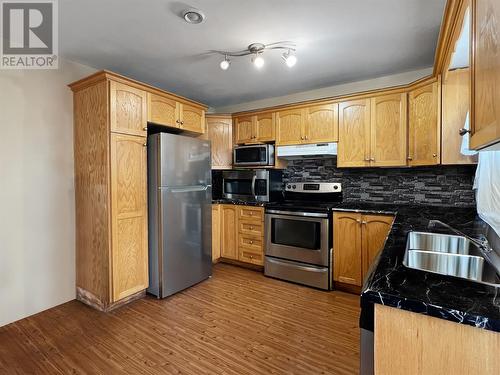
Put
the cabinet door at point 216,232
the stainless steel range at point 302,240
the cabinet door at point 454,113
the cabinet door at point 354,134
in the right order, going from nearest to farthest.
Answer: the cabinet door at point 454,113
the stainless steel range at point 302,240
the cabinet door at point 354,134
the cabinet door at point 216,232

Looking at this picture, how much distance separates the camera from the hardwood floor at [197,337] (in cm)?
172

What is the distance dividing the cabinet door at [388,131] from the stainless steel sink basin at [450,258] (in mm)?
1373

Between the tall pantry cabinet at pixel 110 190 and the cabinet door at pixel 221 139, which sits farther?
the cabinet door at pixel 221 139

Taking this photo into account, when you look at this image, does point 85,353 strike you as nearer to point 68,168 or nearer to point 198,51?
point 68,168

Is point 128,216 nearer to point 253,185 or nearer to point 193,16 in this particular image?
point 253,185

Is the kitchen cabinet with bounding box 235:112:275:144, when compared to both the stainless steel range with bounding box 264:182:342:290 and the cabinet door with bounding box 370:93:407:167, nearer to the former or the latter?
the stainless steel range with bounding box 264:182:342:290

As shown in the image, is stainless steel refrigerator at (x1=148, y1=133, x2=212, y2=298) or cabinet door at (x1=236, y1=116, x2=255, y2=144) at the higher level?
cabinet door at (x1=236, y1=116, x2=255, y2=144)

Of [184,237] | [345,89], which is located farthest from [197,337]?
[345,89]

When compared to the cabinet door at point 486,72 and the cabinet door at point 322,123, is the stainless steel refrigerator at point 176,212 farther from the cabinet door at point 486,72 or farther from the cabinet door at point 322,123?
the cabinet door at point 486,72

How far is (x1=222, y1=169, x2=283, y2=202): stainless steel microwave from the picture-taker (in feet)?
11.4

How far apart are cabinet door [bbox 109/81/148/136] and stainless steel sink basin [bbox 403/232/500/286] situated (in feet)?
7.88

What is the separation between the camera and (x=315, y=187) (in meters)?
3.44

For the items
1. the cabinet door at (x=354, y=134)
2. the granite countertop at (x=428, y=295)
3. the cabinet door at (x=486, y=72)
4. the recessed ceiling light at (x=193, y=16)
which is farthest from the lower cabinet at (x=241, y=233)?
the cabinet door at (x=486, y=72)

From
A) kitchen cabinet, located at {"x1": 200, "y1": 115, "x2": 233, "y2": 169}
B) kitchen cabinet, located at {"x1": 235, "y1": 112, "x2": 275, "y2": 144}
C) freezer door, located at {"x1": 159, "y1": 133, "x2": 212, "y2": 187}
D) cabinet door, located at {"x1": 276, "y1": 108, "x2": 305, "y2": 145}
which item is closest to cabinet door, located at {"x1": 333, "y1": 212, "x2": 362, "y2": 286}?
cabinet door, located at {"x1": 276, "y1": 108, "x2": 305, "y2": 145}
